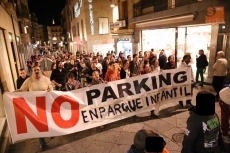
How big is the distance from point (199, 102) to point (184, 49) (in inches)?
396

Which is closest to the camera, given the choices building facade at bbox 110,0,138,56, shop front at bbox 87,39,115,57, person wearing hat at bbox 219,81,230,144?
person wearing hat at bbox 219,81,230,144

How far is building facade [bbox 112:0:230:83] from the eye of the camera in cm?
827

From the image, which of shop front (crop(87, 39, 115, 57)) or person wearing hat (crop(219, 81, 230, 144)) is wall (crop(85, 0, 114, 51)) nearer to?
shop front (crop(87, 39, 115, 57))

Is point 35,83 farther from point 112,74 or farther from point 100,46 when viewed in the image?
point 100,46

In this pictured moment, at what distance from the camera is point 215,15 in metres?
7.31

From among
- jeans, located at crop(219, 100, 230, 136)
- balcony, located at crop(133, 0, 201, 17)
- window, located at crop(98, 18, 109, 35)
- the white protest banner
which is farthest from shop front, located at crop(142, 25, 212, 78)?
window, located at crop(98, 18, 109, 35)

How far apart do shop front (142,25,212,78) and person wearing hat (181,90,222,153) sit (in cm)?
788

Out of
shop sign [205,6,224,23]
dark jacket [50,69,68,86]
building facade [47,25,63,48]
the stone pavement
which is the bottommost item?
the stone pavement

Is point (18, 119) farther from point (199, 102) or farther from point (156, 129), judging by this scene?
point (199, 102)

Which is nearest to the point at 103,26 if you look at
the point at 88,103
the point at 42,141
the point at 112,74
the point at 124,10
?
the point at 124,10

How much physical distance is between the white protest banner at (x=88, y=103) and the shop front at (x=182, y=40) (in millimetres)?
4457

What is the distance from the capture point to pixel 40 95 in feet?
14.8

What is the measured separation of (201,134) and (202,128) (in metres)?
0.10

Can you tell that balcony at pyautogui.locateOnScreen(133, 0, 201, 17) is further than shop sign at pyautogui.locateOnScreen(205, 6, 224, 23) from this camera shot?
Yes
